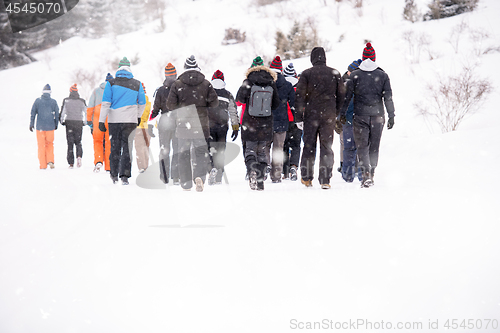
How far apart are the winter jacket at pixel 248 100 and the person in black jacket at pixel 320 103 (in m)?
0.41

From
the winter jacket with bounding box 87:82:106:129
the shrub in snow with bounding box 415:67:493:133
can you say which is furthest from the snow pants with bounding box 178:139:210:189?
the shrub in snow with bounding box 415:67:493:133

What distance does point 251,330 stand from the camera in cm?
213

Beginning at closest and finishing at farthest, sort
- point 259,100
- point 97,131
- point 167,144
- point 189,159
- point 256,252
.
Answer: point 256,252, point 259,100, point 189,159, point 167,144, point 97,131

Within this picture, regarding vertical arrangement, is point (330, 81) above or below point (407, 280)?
above

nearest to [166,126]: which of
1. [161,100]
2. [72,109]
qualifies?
[161,100]

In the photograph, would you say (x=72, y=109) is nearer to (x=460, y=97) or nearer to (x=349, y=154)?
(x=349, y=154)

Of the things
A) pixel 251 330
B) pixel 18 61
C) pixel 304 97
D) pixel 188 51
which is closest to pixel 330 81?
pixel 304 97

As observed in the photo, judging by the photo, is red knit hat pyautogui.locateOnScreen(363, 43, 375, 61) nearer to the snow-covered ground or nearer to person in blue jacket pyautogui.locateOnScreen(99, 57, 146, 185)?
the snow-covered ground

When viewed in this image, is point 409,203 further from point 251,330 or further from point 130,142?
point 130,142

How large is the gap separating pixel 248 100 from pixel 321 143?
124 cm

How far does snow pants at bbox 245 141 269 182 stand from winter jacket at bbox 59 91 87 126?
218 inches

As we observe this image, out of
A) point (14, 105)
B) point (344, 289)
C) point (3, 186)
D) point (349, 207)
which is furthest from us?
point (14, 105)

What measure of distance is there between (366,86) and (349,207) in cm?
219

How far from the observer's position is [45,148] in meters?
9.22
